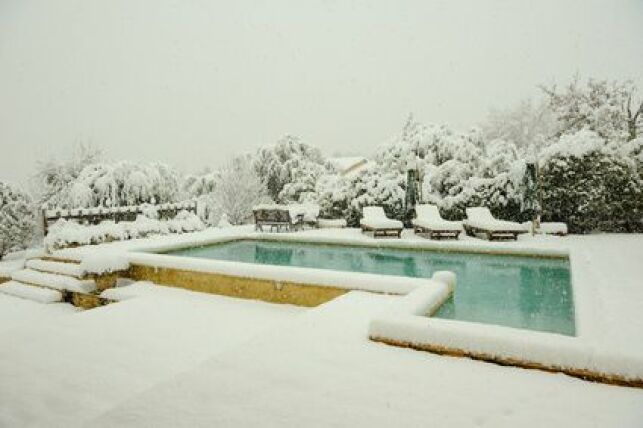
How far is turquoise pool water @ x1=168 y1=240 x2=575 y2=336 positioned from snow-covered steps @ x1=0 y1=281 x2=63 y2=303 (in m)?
3.40

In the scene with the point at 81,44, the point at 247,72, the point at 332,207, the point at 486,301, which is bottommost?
the point at 486,301

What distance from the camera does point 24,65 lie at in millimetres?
27984

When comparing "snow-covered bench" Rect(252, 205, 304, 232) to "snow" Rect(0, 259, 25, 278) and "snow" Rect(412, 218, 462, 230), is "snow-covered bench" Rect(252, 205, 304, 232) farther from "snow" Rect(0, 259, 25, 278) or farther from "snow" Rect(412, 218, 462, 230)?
"snow" Rect(0, 259, 25, 278)

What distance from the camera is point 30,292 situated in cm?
825

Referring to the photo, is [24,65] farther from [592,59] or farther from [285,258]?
[592,59]

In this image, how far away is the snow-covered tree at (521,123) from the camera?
32.5 meters

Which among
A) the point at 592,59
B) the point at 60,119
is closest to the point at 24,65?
the point at 60,119

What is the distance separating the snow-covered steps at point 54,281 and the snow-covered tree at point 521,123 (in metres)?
30.5

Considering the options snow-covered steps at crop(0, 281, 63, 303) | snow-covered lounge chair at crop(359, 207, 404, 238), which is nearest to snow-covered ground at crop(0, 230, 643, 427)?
snow-covered steps at crop(0, 281, 63, 303)

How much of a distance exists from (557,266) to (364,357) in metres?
6.94

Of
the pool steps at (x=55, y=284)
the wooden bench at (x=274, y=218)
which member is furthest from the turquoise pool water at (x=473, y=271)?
the pool steps at (x=55, y=284)

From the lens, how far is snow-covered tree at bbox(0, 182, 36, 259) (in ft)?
39.2

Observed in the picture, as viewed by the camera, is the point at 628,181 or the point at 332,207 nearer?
the point at 628,181

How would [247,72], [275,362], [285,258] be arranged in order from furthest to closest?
[247,72] < [285,258] < [275,362]
